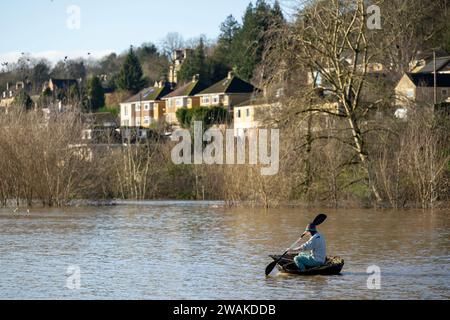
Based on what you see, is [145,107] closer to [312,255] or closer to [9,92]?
[9,92]

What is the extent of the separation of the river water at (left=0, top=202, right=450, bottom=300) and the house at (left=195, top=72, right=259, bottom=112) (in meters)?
52.9

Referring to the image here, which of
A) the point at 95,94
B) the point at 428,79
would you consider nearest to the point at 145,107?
the point at 95,94

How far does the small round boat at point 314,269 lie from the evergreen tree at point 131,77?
331ft

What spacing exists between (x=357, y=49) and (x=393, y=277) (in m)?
23.3

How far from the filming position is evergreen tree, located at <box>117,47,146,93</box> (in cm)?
12481

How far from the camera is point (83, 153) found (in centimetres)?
4888

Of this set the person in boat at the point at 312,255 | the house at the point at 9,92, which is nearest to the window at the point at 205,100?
the house at the point at 9,92

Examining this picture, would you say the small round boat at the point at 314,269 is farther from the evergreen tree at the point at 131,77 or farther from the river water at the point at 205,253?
the evergreen tree at the point at 131,77

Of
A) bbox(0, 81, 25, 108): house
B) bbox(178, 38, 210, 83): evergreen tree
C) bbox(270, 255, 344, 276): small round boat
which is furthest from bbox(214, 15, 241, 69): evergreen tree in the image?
bbox(270, 255, 344, 276): small round boat

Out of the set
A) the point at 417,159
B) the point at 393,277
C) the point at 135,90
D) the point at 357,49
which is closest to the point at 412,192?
the point at 417,159

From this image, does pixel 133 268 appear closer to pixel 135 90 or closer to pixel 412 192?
pixel 412 192

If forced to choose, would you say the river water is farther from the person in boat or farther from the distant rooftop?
the distant rooftop
